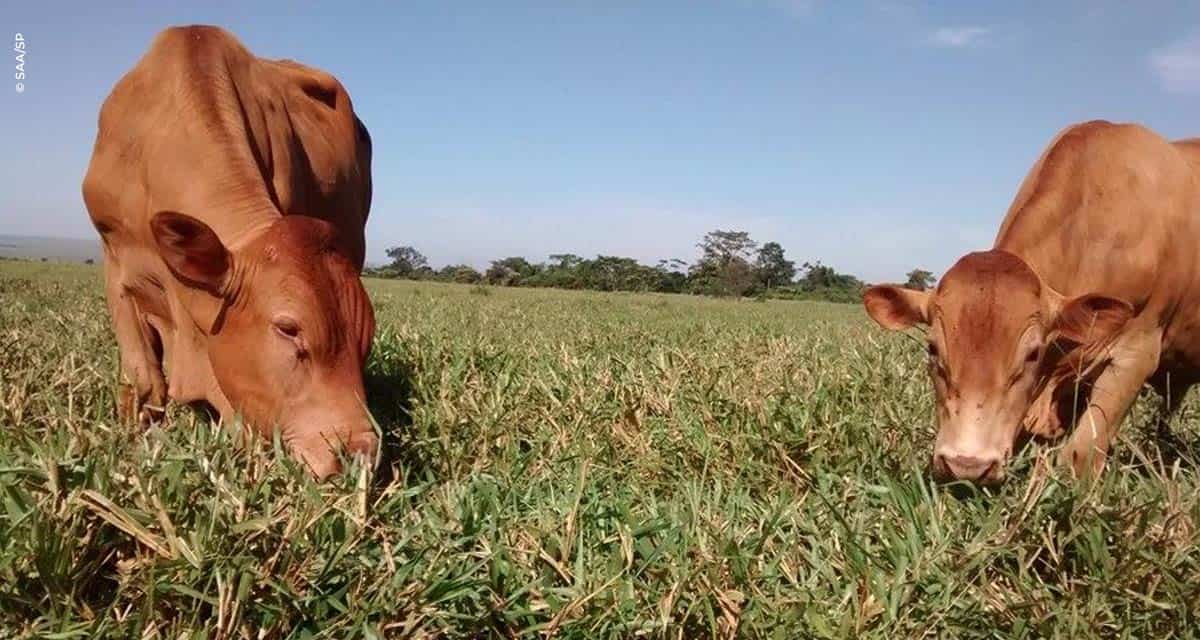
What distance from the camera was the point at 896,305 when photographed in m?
4.36

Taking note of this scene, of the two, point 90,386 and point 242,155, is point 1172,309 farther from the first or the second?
point 90,386

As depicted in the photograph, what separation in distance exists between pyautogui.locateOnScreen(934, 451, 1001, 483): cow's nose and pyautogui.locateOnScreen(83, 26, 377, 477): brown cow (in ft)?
7.10

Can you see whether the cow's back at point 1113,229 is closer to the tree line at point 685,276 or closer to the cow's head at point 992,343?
the cow's head at point 992,343

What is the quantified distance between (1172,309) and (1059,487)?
2.59m

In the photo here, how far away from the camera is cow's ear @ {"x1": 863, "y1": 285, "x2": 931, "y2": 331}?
14.0ft

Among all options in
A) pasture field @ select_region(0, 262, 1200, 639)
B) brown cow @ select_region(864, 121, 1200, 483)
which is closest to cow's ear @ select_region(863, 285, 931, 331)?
brown cow @ select_region(864, 121, 1200, 483)

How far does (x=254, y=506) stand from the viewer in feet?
7.58

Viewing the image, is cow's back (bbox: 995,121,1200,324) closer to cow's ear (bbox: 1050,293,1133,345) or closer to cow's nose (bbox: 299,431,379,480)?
cow's ear (bbox: 1050,293,1133,345)

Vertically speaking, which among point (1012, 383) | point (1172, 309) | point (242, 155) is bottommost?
point (1012, 383)

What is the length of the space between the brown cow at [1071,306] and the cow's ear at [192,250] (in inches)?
117

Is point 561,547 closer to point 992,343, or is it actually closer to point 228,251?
point 228,251

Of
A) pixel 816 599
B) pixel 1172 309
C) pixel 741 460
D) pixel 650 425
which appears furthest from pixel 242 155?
pixel 1172 309

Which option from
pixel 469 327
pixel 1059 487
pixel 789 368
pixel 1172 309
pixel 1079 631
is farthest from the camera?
pixel 469 327

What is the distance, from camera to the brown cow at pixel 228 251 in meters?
3.33
